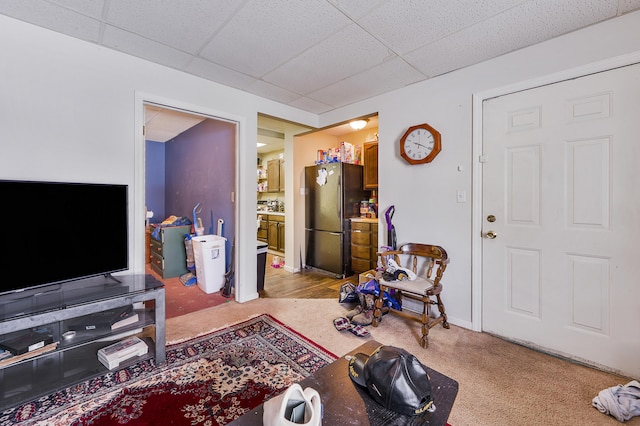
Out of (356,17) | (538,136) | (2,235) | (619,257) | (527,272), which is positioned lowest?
(527,272)

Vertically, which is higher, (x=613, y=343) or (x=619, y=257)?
(x=619, y=257)

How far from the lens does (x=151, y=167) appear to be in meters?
5.88

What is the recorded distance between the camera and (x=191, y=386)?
174cm

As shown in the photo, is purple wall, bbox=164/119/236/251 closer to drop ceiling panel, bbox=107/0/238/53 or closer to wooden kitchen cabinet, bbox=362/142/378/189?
drop ceiling panel, bbox=107/0/238/53

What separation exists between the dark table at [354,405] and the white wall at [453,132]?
162cm

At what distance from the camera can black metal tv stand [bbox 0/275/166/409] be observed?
5.20ft

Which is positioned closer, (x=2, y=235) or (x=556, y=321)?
(x=2, y=235)

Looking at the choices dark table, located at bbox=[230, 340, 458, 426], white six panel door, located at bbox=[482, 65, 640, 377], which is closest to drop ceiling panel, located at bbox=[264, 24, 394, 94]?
white six panel door, located at bbox=[482, 65, 640, 377]

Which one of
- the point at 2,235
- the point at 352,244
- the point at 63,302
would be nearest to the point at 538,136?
the point at 352,244

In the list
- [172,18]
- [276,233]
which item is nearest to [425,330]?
[172,18]

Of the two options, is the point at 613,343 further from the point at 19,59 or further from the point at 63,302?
the point at 19,59

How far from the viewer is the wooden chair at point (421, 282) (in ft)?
7.66

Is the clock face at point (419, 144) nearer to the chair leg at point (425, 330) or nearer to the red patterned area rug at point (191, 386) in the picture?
the chair leg at point (425, 330)

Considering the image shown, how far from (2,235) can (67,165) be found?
65cm
